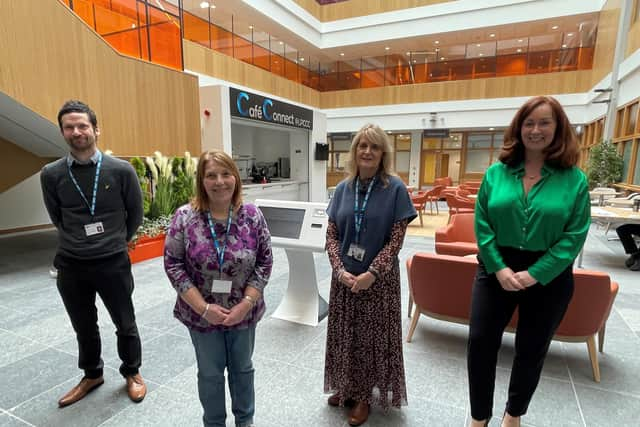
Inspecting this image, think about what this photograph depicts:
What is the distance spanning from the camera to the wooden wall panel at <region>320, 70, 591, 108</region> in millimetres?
12766

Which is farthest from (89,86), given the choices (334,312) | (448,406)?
(448,406)

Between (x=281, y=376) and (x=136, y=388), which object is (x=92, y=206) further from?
(x=281, y=376)

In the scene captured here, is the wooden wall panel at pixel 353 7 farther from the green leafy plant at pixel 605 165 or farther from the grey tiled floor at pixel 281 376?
the grey tiled floor at pixel 281 376

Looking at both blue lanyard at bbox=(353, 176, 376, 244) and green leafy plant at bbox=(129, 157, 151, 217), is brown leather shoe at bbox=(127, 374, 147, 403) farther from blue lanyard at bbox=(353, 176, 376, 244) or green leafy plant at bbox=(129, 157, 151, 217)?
green leafy plant at bbox=(129, 157, 151, 217)

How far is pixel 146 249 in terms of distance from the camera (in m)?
5.60

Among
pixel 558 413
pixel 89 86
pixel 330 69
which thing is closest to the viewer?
pixel 558 413

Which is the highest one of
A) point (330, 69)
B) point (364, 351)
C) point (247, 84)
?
point (330, 69)

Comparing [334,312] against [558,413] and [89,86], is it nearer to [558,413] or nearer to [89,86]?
[558,413]

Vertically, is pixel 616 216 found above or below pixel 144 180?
below

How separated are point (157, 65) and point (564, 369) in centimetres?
743

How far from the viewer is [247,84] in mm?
12555

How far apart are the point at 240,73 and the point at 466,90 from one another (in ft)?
28.7

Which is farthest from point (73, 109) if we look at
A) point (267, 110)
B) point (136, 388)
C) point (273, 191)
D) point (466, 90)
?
point (466, 90)

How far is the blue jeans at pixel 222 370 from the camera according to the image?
172 centimetres
